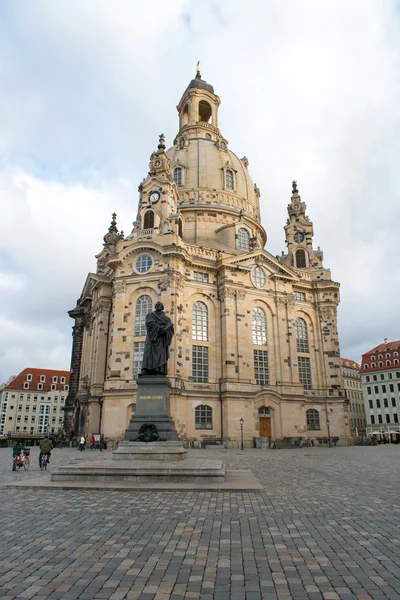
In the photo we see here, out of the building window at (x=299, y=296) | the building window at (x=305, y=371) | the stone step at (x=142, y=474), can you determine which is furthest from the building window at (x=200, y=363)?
the stone step at (x=142, y=474)

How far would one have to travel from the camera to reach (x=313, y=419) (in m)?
48.9

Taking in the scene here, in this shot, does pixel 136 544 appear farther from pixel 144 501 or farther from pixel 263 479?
pixel 263 479

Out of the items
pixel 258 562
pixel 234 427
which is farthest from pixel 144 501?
pixel 234 427

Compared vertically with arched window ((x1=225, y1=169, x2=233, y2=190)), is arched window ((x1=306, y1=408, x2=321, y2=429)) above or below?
below

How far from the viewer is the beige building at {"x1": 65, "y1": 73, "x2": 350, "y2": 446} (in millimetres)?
42250

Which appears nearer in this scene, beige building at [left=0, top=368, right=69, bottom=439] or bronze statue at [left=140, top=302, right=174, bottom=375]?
bronze statue at [left=140, top=302, right=174, bottom=375]

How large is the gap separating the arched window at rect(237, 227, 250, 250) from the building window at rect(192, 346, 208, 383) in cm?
1679

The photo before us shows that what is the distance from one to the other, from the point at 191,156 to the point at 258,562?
6117cm

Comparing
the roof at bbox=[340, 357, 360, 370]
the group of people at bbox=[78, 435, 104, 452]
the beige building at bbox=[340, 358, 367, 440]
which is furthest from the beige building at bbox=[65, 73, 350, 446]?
the roof at bbox=[340, 357, 360, 370]

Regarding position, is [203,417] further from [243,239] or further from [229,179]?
[229,179]

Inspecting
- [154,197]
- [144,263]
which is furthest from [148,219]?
[144,263]

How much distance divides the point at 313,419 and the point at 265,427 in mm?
7534

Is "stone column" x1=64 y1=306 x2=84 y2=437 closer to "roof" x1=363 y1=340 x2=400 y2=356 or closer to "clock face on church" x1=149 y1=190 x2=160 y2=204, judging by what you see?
"clock face on church" x1=149 y1=190 x2=160 y2=204

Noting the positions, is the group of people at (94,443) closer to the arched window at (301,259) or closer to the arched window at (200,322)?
the arched window at (200,322)
